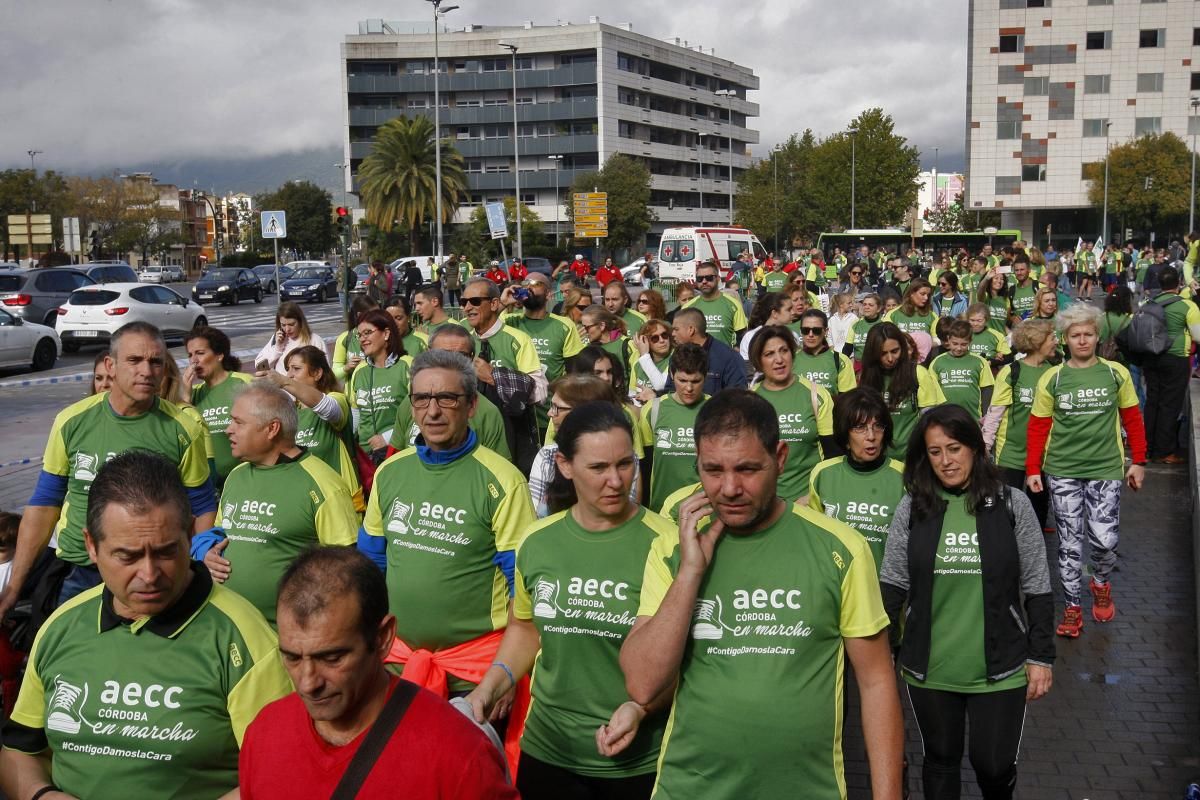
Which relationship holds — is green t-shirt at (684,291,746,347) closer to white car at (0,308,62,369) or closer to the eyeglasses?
the eyeglasses

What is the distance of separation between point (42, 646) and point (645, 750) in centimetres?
176

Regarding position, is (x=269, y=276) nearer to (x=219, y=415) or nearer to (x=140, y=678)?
(x=219, y=415)

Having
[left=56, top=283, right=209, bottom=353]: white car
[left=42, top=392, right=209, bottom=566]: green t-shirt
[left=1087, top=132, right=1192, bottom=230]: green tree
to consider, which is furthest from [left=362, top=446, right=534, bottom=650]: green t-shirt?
[left=1087, top=132, right=1192, bottom=230]: green tree

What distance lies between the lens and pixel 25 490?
39.9ft

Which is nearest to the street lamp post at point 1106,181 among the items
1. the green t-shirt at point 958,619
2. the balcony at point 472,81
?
the balcony at point 472,81

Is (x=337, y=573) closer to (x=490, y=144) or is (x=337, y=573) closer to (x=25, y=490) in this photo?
(x=25, y=490)

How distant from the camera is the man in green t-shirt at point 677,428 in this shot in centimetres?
654

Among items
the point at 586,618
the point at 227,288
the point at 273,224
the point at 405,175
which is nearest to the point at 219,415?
the point at 586,618

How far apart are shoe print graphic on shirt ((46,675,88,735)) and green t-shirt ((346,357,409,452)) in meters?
4.75

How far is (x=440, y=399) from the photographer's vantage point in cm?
446

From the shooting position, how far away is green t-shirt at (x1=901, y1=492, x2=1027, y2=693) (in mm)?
4414

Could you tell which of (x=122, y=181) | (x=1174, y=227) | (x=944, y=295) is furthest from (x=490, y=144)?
(x=944, y=295)

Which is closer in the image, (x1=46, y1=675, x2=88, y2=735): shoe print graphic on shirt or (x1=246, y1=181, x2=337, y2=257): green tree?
(x1=46, y1=675, x2=88, y2=735): shoe print graphic on shirt

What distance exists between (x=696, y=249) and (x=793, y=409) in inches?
1301
